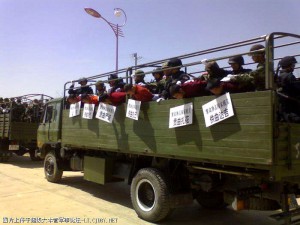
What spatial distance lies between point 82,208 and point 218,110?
3426 mm

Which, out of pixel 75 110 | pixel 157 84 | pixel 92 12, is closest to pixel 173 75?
pixel 157 84

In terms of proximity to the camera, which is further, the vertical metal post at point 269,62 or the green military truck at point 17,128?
the green military truck at point 17,128

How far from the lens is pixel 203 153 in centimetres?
496

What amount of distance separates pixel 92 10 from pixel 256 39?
1351 centimetres

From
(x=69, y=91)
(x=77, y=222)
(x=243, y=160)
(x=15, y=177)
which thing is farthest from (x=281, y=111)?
(x=15, y=177)

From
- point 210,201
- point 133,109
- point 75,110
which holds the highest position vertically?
point 75,110

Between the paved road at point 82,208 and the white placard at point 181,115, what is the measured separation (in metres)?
1.71

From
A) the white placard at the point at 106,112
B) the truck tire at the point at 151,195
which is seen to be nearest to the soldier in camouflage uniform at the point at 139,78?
the white placard at the point at 106,112

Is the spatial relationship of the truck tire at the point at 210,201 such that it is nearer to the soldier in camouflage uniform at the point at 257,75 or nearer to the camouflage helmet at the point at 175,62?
the camouflage helmet at the point at 175,62

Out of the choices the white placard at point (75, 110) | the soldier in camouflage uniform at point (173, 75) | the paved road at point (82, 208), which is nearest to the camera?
the soldier in camouflage uniform at point (173, 75)

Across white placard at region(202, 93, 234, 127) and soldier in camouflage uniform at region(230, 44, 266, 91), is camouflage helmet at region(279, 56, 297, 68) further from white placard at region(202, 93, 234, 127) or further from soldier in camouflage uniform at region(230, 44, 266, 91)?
white placard at region(202, 93, 234, 127)

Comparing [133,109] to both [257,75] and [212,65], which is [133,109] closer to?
[212,65]

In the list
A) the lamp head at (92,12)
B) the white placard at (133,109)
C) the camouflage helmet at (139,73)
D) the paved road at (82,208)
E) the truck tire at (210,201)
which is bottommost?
the paved road at (82,208)

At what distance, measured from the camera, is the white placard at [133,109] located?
6.19m
